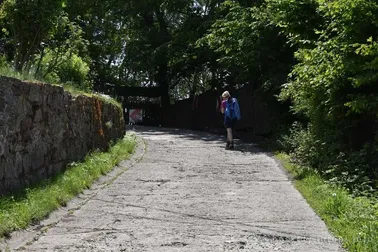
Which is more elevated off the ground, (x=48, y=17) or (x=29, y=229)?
(x=48, y=17)

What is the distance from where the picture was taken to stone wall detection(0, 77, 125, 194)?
6.42 meters

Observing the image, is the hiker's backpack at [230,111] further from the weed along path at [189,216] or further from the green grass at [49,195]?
the green grass at [49,195]

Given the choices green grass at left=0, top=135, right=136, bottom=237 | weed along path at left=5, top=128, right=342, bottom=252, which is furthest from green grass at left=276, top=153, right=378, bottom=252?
green grass at left=0, top=135, right=136, bottom=237

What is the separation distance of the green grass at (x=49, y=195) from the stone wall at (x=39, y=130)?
18 cm

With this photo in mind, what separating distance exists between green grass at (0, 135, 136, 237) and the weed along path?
0.16m

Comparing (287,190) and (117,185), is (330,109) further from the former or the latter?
(117,185)

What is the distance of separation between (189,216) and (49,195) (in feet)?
5.94

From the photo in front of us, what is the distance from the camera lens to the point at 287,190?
809cm

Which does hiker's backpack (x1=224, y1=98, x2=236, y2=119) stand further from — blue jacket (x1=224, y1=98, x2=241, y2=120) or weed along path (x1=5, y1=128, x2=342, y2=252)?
weed along path (x1=5, y1=128, x2=342, y2=252)

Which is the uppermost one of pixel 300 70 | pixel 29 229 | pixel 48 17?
pixel 48 17

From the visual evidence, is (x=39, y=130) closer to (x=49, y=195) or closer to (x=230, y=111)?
(x=49, y=195)

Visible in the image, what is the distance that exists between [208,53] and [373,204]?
15865 millimetres

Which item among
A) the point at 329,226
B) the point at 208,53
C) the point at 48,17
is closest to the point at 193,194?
the point at 329,226

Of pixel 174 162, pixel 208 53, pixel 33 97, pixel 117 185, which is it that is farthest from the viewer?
pixel 208 53
